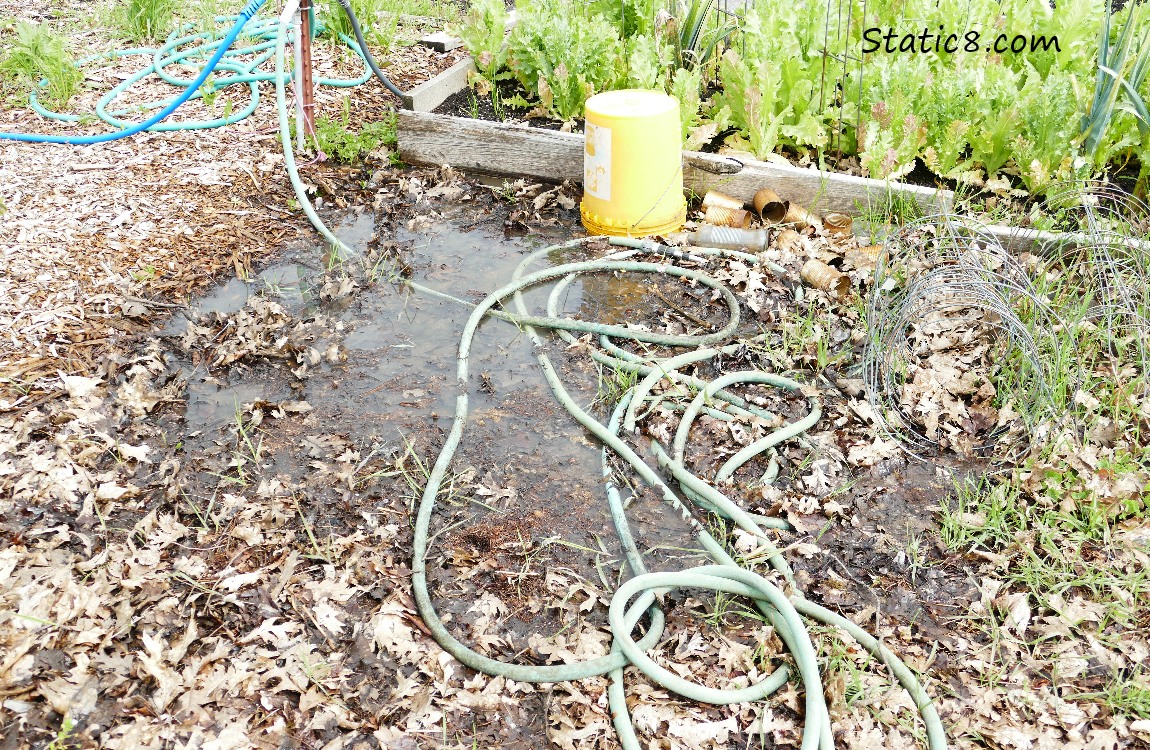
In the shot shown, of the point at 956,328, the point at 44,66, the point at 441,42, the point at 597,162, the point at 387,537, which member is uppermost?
the point at 441,42

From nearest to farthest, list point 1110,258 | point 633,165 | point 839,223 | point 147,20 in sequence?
point 1110,258 < point 633,165 < point 839,223 < point 147,20

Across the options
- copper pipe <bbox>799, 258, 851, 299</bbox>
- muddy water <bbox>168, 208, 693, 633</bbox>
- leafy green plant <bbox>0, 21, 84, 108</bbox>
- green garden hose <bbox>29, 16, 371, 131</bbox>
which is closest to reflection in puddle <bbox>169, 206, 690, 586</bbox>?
muddy water <bbox>168, 208, 693, 633</bbox>

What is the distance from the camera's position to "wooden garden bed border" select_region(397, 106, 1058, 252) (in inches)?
157

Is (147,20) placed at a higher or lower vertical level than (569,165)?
higher

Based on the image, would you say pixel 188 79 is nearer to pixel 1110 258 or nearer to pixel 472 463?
pixel 472 463

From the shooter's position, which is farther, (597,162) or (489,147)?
(489,147)

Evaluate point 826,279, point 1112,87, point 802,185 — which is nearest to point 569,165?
point 802,185

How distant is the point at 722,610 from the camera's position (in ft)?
8.09

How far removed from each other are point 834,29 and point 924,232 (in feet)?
4.47

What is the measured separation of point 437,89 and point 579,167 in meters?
1.15

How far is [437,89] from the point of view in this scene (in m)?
5.13

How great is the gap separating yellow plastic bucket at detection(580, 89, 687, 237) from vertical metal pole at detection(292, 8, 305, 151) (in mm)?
1565

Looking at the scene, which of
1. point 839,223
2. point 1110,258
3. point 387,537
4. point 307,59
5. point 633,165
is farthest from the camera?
point 307,59

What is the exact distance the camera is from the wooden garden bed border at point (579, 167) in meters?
3.98
